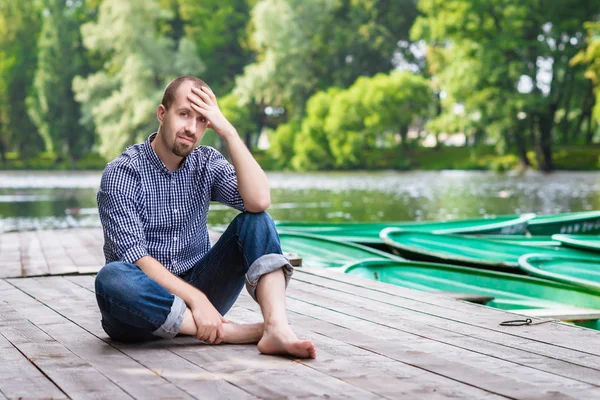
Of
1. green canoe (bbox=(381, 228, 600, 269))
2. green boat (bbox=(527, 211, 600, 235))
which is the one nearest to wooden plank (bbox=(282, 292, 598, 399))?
green canoe (bbox=(381, 228, 600, 269))

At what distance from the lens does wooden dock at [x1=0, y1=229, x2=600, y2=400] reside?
2.26m

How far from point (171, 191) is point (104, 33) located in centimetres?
3751

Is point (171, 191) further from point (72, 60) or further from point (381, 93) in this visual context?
point (72, 60)

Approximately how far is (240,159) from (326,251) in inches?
205

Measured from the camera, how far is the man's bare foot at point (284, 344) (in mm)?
2615

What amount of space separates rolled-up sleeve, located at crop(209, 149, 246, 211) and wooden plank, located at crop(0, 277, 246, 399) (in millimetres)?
571

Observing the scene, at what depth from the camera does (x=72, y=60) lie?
47.7 m

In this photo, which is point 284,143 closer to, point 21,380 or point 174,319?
point 174,319

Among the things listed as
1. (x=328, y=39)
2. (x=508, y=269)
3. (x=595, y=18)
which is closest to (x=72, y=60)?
(x=328, y=39)

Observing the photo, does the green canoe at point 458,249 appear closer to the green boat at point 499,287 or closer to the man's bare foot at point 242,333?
the green boat at point 499,287

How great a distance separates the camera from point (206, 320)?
9.04 ft

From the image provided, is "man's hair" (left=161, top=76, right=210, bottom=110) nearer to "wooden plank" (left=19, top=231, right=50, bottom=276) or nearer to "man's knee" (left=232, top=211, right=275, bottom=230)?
"man's knee" (left=232, top=211, right=275, bottom=230)

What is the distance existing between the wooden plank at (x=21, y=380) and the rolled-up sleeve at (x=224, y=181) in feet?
2.82

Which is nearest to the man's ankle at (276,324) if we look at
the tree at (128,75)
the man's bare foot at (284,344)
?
the man's bare foot at (284,344)
